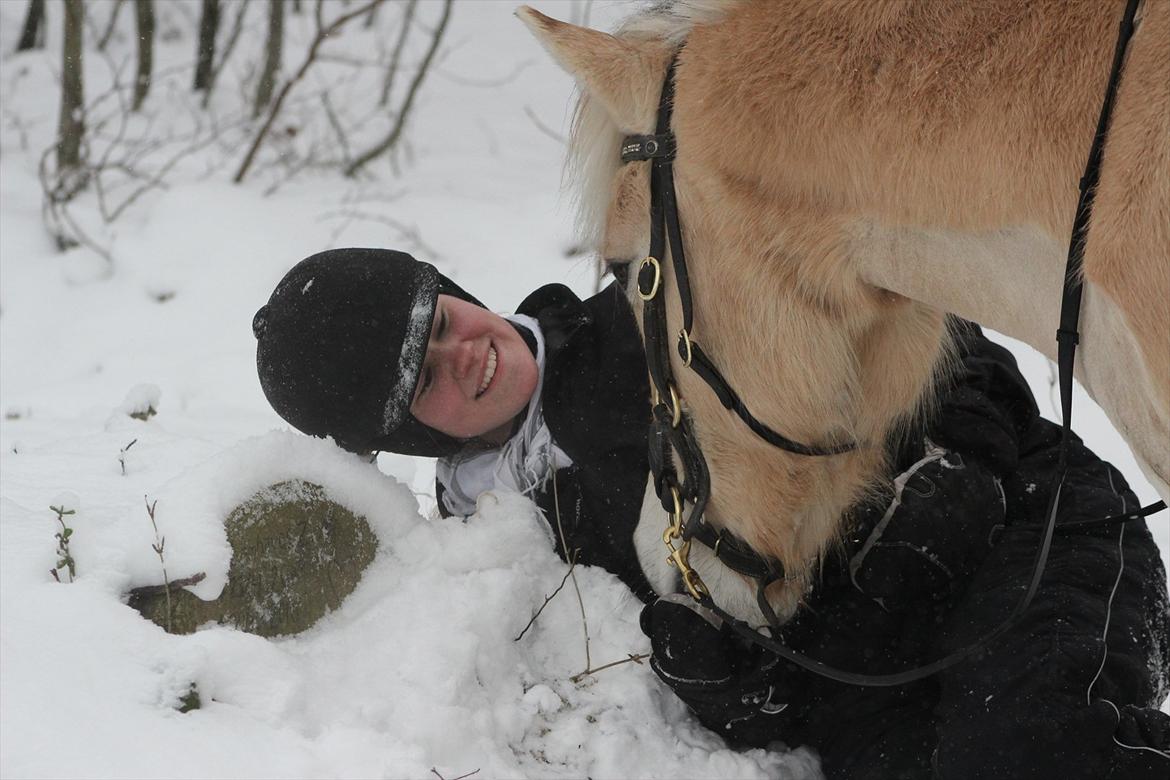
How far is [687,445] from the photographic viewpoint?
1868 millimetres

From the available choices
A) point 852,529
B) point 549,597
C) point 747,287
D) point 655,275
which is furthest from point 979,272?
point 549,597

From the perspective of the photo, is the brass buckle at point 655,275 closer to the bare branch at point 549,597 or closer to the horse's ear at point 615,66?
the horse's ear at point 615,66

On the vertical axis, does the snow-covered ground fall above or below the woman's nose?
below

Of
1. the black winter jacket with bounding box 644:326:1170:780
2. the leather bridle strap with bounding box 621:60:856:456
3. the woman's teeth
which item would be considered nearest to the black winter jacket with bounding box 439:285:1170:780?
the black winter jacket with bounding box 644:326:1170:780

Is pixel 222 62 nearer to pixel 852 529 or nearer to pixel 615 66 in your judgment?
pixel 615 66

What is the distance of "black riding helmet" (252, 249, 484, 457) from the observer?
8.00 feet

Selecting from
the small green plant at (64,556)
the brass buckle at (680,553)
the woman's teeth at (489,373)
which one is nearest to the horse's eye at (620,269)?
the brass buckle at (680,553)

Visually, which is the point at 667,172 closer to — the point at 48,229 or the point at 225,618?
the point at 225,618

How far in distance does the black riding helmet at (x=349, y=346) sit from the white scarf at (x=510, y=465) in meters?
0.31

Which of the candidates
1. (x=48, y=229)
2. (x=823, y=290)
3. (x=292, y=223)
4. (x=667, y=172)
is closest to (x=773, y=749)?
(x=823, y=290)

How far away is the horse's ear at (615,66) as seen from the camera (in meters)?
1.65

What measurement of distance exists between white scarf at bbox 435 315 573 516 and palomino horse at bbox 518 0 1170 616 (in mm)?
777

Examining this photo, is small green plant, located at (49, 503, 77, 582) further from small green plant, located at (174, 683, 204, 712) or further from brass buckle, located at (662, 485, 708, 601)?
brass buckle, located at (662, 485, 708, 601)

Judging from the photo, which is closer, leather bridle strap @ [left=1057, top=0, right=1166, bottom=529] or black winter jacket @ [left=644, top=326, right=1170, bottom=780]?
leather bridle strap @ [left=1057, top=0, right=1166, bottom=529]
